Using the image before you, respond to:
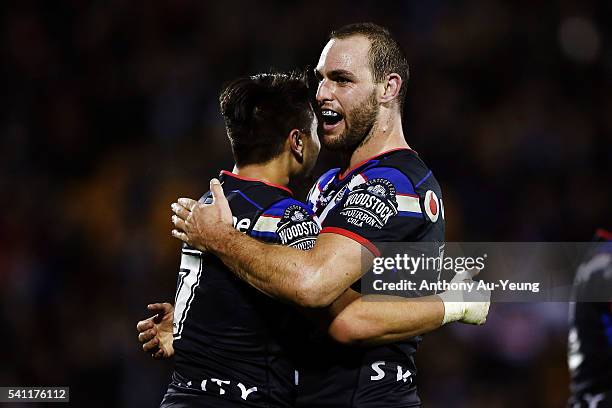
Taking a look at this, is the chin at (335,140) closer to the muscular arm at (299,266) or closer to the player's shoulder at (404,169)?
the player's shoulder at (404,169)

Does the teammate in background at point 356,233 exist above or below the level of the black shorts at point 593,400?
above

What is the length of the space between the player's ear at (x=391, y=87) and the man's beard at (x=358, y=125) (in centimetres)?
7

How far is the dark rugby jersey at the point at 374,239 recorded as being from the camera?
3.59 metres

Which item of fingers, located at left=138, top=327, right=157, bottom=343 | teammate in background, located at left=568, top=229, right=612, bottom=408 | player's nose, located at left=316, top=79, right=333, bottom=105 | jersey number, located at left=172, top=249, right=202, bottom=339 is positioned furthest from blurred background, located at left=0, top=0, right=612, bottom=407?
jersey number, located at left=172, top=249, right=202, bottom=339

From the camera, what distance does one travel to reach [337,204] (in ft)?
12.2

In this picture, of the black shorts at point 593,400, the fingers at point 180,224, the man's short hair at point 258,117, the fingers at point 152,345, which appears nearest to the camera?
the fingers at point 180,224

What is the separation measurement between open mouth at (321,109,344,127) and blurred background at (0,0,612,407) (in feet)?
13.0

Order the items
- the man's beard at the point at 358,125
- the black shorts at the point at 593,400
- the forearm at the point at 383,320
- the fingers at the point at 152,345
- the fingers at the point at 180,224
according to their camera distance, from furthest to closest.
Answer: the black shorts at the point at 593,400 < the fingers at the point at 152,345 < the man's beard at the point at 358,125 < the fingers at the point at 180,224 < the forearm at the point at 383,320

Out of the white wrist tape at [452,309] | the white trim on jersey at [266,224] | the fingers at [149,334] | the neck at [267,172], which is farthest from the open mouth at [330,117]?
the fingers at [149,334]

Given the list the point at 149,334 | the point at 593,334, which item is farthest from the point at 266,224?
the point at 593,334

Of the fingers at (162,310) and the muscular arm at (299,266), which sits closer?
the muscular arm at (299,266)

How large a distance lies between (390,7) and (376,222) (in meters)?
6.80

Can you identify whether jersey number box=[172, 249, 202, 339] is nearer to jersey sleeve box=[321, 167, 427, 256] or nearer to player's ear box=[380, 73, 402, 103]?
jersey sleeve box=[321, 167, 427, 256]

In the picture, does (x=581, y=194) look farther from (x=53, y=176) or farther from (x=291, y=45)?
(x=53, y=176)
